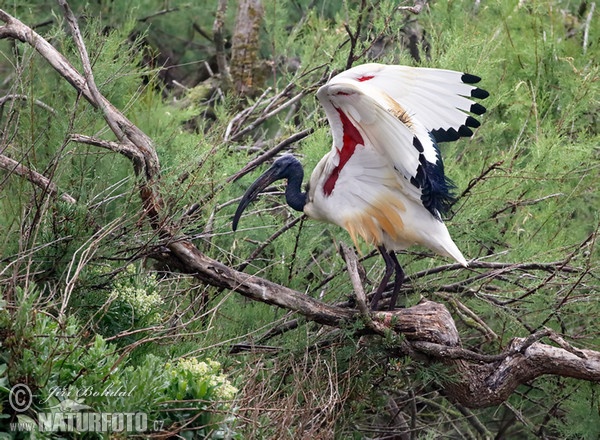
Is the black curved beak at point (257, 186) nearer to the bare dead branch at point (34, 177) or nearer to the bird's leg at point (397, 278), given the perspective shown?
the bird's leg at point (397, 278)

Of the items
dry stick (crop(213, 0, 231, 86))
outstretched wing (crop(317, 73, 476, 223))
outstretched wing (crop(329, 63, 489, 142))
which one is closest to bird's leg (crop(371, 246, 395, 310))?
outstretched wing (crop(317, 73, 476, 223))

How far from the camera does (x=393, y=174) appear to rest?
4957mm

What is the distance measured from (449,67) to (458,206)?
788 millimetres

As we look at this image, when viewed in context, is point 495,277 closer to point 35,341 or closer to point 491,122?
point 491,122

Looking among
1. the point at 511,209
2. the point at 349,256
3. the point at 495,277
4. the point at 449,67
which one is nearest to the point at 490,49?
the point at 449,67

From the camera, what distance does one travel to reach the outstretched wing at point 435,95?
16.3ft

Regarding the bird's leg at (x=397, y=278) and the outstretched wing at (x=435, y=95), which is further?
the bird's leg at (x=397, y=278)

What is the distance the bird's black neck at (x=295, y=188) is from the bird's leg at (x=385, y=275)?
19.3 inches

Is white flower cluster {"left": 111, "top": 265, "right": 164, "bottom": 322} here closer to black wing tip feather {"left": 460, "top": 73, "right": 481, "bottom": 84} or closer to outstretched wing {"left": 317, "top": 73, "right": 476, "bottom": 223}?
outstretched wing {"left": 317, "top": 73, "right": 476, "bottom": 223}

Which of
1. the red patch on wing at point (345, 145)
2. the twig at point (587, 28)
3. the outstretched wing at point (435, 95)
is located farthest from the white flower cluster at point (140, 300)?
the twig at point (587, 28)

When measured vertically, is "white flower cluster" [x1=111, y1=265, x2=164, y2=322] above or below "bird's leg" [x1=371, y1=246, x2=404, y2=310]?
above

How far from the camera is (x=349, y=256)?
4.70 metres

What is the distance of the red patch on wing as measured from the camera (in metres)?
4.76

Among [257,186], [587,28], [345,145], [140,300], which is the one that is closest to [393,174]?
[345,145]
